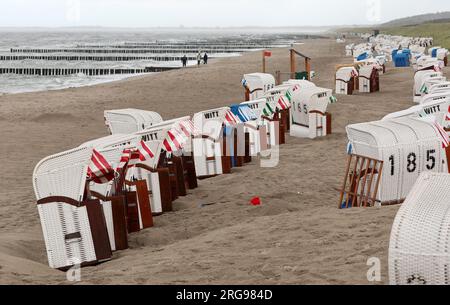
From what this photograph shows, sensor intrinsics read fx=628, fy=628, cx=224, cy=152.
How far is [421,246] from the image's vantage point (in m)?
5.26

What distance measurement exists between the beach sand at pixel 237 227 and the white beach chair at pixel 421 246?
81cm

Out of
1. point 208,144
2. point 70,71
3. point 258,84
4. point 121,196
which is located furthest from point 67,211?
point 70,71

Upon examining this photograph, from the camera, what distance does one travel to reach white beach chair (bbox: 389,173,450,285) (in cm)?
519

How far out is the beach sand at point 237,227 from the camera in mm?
6949

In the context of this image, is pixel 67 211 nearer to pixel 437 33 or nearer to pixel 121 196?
pixel 121 196

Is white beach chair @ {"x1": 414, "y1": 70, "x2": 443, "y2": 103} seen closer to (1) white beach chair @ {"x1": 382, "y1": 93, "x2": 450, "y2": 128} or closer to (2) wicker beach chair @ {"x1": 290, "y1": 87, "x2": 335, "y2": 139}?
(2) wicker beach chair @ {"x1": 290, "y1": 87, "x2": 335, "y2": 139}

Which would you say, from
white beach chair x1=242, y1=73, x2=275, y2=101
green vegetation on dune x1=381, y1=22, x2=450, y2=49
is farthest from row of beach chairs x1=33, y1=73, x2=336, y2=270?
green vegetation on dune x1=381, y1=22, x2=450, y2=49

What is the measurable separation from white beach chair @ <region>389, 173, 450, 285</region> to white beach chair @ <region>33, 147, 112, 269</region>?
4.77 meters

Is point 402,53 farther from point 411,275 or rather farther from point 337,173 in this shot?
point 411,275

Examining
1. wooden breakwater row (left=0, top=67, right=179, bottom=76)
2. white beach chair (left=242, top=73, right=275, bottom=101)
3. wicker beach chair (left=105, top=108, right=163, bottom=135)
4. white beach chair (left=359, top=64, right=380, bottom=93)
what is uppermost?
wicker beach chair (left=105, top=108, right=163, bottom=135)

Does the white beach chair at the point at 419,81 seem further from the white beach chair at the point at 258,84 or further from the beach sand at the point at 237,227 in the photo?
the white beach chair at the point at 258,84

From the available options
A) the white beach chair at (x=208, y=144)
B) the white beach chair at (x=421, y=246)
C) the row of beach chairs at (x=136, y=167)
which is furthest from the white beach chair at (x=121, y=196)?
the white beach chair at (x=421, y=246)

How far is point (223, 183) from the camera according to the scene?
1402 cm

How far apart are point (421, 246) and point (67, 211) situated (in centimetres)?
510
